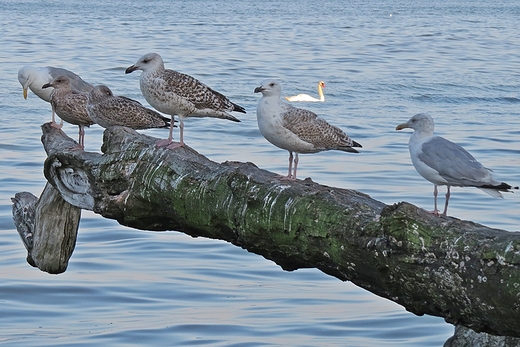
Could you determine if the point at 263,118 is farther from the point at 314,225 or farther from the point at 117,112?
the point at 314,225

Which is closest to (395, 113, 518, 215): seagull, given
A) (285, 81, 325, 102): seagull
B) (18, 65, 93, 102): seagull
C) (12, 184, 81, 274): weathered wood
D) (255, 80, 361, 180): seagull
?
(255, 80, 361, 180): seagull

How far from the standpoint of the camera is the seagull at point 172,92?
8758 millimetres

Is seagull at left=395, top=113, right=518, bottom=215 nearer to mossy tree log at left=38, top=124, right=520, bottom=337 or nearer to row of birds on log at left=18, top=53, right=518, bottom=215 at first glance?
row of birds on log at left=18, top=53, right=518, bottom=215

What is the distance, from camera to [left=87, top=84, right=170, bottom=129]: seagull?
351 inches

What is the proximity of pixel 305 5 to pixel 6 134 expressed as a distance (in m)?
44.2

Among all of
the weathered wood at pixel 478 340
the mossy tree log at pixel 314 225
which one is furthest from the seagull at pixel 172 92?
the weathered wood at pixel 478 340

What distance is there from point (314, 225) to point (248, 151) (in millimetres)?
13132

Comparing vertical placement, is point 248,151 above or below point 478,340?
below

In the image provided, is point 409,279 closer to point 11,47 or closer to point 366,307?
point 366,307

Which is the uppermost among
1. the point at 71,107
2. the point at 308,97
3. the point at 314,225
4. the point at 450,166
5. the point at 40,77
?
the point at 314,225

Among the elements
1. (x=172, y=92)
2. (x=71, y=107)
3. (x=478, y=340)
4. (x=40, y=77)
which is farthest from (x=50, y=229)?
(x=40, y=77)

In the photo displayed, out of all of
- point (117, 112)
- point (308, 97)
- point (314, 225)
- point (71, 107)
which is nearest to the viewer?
point (314, 225)

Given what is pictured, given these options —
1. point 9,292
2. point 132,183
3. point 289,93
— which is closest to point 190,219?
point 132,183

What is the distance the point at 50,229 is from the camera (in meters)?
8.28
